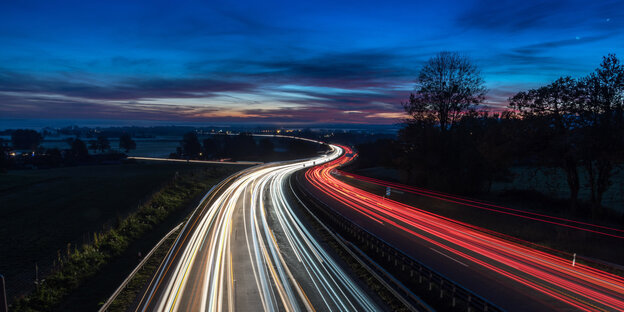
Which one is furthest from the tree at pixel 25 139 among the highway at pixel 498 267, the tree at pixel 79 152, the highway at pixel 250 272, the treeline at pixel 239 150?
the highway at pixel 498 267

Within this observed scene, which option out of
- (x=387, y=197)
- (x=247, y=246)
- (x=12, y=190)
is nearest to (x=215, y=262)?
(x=247, y=246)

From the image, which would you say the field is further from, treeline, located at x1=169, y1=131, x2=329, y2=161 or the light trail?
treeline, located at x1=169, y1=131, x2=329, y2=161

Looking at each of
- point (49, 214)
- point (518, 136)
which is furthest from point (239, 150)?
point (518, 136)

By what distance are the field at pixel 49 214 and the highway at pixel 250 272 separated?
666 cm

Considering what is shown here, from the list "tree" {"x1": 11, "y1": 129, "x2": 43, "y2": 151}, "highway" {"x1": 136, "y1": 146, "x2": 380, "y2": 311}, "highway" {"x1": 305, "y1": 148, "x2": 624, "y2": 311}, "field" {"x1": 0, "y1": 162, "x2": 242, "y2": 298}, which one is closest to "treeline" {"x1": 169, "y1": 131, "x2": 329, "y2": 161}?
"field" {"x1": 0, "y1": 162, "x2": 242, "y2": 298}

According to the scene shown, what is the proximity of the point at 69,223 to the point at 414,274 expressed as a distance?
→ 29246 millimetres

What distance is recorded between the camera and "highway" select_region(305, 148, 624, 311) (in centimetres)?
1218

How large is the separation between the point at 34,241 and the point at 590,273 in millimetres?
33987

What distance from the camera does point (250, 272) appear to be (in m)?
15.5

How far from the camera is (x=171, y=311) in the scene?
11.7m

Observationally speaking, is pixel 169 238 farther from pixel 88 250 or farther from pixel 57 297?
pixel 57 297

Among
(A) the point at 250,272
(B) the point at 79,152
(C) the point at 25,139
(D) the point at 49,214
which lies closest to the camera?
(A) the point at 250,272

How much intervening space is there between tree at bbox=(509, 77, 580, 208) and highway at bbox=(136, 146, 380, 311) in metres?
17.1

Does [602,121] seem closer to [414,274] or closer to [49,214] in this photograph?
[414,274]
